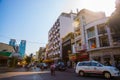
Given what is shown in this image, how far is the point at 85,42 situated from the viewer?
31.7m

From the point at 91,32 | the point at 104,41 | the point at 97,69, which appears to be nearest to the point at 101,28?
the point at 91,32

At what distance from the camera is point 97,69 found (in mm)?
16266

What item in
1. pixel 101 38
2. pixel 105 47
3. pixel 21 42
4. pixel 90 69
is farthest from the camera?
pixel 21 42

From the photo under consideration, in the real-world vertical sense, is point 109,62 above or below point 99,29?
below

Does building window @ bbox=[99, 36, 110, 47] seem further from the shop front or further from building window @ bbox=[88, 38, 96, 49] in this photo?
building window @ bbox=[88, 38, 96, 49]

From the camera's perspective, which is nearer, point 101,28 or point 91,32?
point 101,28

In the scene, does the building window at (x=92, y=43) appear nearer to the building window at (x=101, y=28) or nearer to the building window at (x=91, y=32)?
the building window at (x=91, y=32)

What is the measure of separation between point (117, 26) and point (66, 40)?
29230mm

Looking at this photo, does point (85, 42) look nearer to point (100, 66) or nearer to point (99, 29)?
point (99, 29)

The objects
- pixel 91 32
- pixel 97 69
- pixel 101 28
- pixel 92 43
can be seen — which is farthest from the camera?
pixel 91 32

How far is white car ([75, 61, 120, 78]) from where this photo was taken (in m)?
14.8

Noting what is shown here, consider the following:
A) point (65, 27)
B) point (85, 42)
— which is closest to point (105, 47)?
point (85, 42)

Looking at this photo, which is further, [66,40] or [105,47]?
[66,40]

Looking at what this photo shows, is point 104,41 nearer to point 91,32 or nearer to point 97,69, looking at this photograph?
point 91,32
